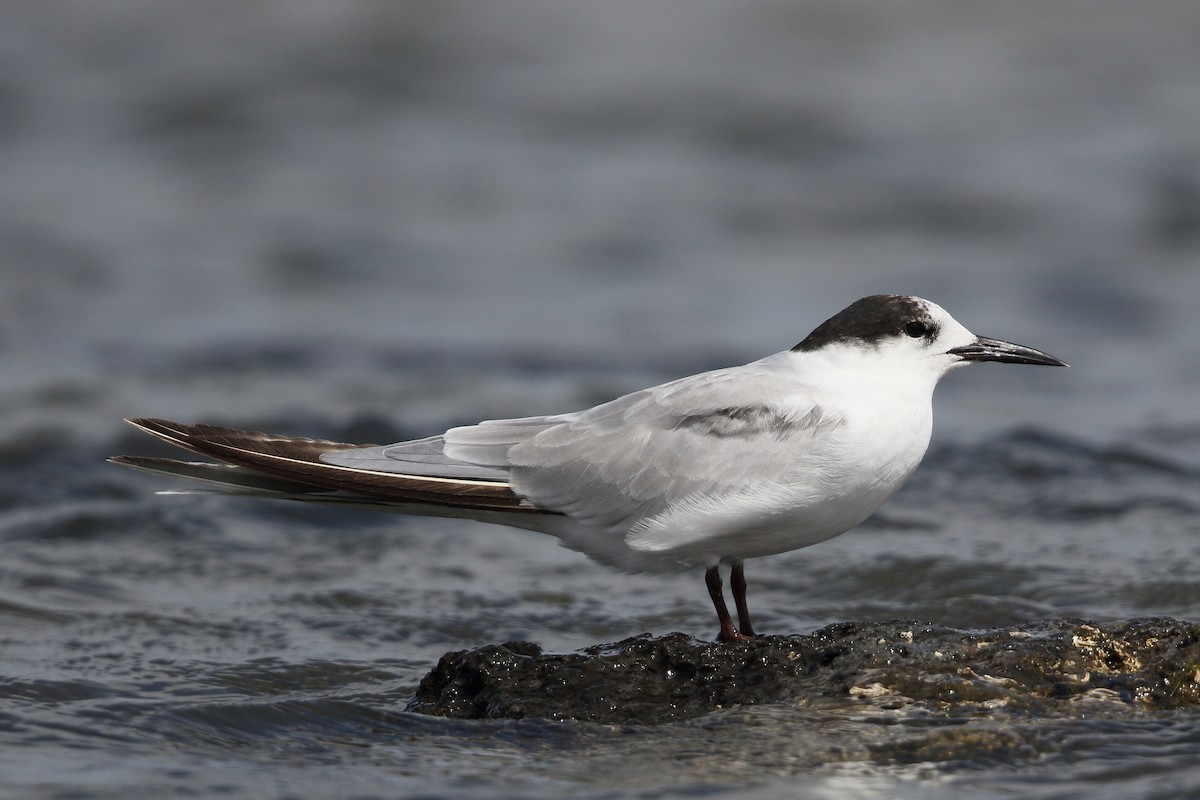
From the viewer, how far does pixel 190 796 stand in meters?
4.24

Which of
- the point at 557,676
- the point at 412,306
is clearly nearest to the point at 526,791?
the point at 557,676

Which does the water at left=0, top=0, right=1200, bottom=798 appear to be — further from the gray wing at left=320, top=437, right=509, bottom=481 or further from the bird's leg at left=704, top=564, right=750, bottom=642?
the gray wing at left=320, top=437, right=509, bottom=481

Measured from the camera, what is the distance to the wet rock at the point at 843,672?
→ 4574 mm

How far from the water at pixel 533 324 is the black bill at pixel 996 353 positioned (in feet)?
4.60

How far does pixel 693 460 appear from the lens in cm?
517

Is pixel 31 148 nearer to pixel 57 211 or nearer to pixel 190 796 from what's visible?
pixel 57 211

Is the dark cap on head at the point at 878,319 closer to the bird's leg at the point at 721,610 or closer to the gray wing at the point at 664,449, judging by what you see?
the gray wing at the point at 664,449

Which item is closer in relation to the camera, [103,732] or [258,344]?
[103,732]

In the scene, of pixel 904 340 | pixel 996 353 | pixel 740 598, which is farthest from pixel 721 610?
pixel 996 353

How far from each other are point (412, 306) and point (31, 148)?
602 cm

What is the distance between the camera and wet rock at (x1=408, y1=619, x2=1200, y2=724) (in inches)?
180

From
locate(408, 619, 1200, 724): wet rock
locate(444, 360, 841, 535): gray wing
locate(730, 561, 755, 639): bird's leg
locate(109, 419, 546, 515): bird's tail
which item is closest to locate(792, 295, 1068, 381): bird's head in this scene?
locate(444, 360, 841, 535): gray wing

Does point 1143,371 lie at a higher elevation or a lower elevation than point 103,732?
higher

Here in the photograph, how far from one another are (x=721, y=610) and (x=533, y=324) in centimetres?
660
